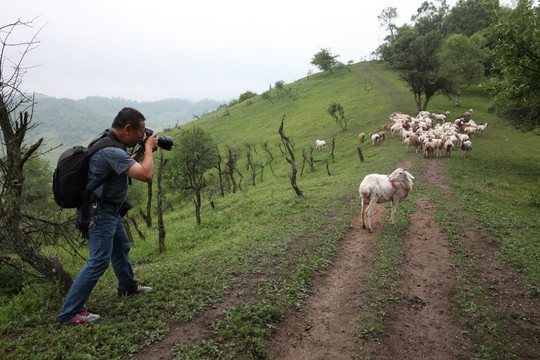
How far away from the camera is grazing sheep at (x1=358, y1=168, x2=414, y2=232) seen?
10.1 meters

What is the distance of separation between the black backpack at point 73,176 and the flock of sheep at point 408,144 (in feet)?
27.2

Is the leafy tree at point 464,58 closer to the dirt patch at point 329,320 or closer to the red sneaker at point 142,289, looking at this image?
the dirt patch at point 329,320

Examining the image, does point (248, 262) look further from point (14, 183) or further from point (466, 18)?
point (466, 18)

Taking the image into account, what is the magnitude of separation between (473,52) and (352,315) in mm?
56693

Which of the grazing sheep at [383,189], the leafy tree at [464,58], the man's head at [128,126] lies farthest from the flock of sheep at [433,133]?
the man's head at [128,126]

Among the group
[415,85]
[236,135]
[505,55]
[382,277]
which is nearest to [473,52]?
[415,85]

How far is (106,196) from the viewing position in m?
4.42

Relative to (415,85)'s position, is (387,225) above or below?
below

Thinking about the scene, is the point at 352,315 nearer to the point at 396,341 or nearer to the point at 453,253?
the point at 396,341

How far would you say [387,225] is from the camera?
34.5 feet

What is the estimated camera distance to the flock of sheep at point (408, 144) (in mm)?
10266

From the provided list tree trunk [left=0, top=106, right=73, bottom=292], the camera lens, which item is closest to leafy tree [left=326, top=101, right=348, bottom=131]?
the camera lens

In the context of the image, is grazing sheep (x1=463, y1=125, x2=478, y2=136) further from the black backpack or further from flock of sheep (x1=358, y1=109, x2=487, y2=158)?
the black backpack

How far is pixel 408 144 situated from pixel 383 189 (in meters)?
17.8
